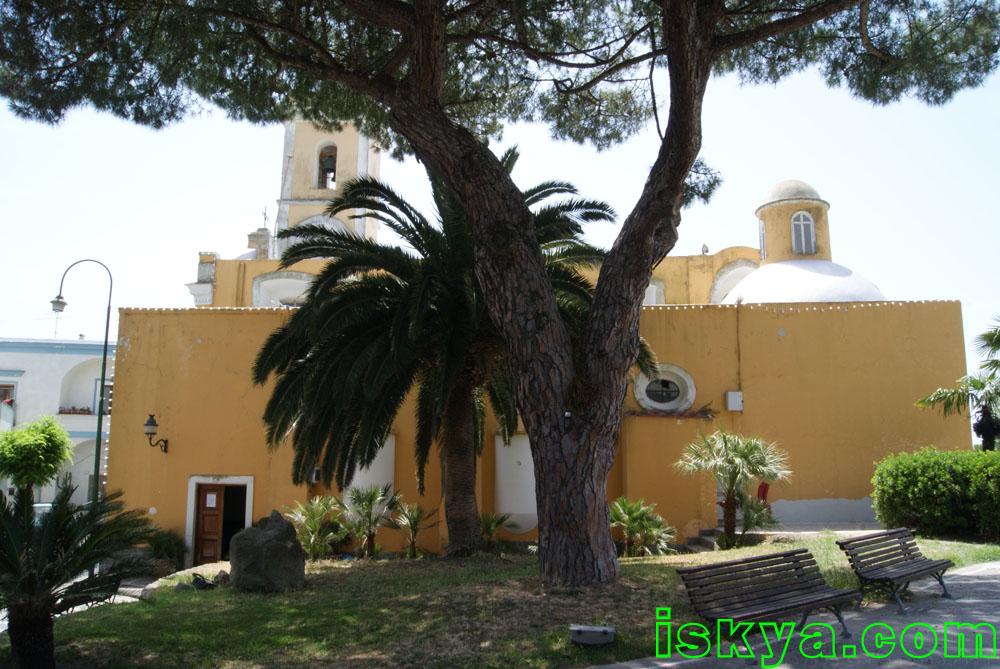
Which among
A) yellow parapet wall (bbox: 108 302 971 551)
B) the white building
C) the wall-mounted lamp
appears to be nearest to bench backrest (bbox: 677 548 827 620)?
yellow parapet wall (bbox: 108 302 971 551)

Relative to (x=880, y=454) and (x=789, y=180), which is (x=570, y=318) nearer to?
(x=880, y=454)

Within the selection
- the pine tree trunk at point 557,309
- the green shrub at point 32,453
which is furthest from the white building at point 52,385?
the pine tree trunk at point 557,309

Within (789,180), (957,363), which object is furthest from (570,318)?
(789,180)

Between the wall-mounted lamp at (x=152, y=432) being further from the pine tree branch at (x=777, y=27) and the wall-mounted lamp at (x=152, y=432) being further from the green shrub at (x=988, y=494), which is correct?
the green shrub at (x=988, y=494)

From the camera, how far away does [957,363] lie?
15969mm

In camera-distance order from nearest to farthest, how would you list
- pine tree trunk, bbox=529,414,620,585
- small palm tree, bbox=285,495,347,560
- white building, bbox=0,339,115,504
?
1. pine tree trunk, bbox=529,414,620,585
2. small palm tree, bbox=285,495,347,560
3. white building, bbox=0,339,115,504

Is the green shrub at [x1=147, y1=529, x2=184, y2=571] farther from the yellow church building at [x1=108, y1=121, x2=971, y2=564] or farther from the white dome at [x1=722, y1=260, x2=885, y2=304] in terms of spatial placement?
the white dome at [x1=722, y1=260, x2=885, y2=304]

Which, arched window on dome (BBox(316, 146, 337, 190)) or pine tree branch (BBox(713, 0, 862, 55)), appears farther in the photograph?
arched window on dome (BBox(316, 146, 337, 190))

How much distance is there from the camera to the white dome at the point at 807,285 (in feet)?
60.5

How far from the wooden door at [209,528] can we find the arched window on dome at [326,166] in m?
11.4

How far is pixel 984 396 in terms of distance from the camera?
13.0 meters

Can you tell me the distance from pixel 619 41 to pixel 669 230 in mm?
4694

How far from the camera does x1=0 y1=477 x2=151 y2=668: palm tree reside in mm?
5898

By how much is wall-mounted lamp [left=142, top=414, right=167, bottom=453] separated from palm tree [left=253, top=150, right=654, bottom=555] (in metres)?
5.68
